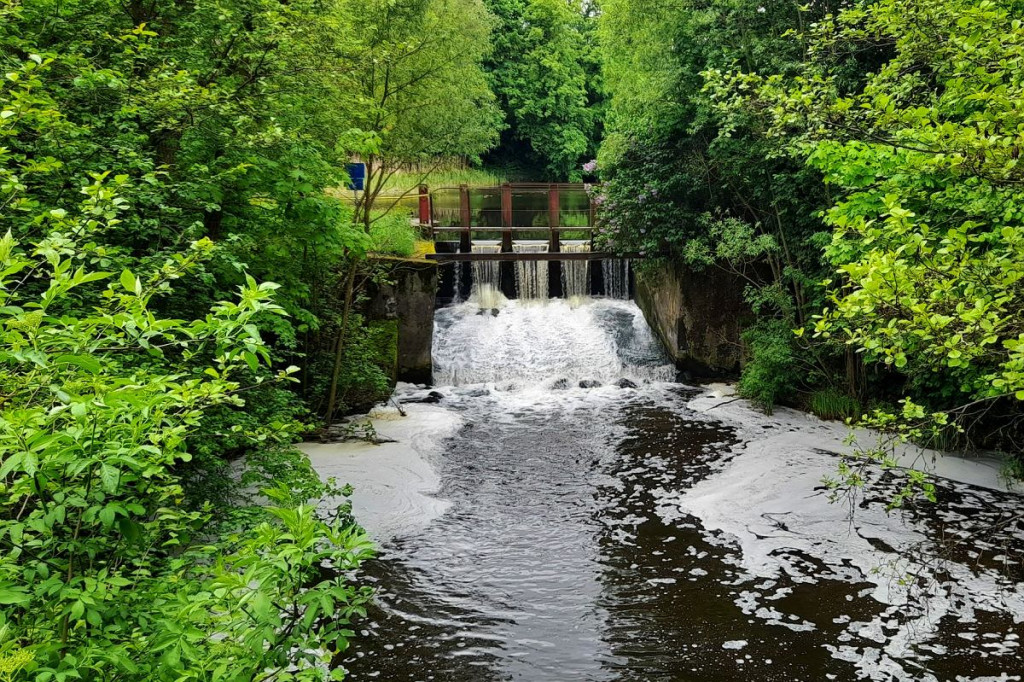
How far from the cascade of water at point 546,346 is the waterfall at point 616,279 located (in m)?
0.63

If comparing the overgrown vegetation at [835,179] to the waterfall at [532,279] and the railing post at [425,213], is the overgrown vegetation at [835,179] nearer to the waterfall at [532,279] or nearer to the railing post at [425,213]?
the waterfall at [532,279]

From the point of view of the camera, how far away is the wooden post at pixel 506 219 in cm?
1881

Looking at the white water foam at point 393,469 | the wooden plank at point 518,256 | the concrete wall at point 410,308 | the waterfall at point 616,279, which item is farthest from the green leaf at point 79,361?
the waterfall at point 616,279

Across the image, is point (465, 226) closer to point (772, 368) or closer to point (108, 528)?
point (772, 368)

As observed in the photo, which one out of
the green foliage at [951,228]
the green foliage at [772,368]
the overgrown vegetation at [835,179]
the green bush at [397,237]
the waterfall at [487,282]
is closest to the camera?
the green foliage at [951,228]

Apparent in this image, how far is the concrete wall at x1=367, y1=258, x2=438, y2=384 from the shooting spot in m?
14.0

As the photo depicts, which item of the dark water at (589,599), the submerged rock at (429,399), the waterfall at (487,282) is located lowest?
the dark water at (589,599)

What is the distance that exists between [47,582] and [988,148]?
4991 millimetres

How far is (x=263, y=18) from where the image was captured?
7277mm

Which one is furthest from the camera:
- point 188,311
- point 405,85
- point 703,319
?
point 703,319

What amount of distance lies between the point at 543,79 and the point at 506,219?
18.3 m

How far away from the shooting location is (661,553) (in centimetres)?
802

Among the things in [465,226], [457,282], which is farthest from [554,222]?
[457,282]

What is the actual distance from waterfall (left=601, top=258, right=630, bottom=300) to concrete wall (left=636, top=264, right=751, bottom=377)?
2770 mm
